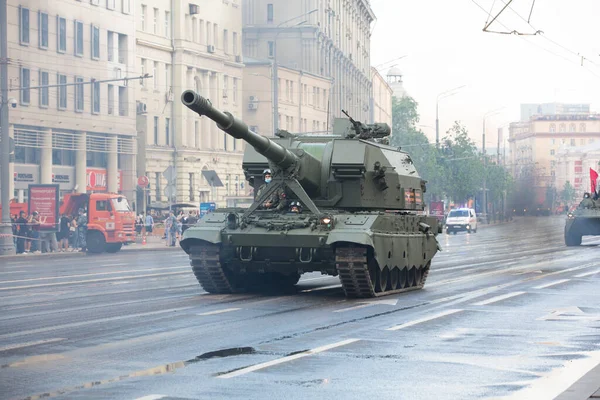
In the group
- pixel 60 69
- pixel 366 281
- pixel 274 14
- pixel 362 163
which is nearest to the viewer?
pixel 366 281

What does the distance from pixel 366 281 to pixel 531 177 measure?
13573 cm

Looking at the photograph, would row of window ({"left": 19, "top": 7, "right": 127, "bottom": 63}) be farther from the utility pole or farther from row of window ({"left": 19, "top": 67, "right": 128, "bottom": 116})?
the utility pole

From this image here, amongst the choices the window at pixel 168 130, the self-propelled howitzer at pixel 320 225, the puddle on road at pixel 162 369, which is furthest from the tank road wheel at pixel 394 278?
the window at pixel 168 130

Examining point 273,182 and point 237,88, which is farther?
point 237,88

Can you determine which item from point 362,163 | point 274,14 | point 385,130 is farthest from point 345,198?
point 274,14

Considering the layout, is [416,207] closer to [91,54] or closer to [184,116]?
[91,54]

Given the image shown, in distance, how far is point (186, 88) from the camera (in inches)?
3046

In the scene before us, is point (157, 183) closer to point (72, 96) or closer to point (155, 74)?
point (155, 74)

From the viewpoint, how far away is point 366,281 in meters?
18.7

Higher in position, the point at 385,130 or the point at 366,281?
the point at 385,130

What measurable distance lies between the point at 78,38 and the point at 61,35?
1877 millimetres

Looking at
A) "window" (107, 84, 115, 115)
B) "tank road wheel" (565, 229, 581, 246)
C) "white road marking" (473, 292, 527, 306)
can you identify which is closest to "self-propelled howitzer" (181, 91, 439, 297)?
"white road marking" (473, 292, 527, 306)

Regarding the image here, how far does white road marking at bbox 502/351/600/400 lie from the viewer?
373 inches

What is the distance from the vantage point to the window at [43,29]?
5678 centimetres
